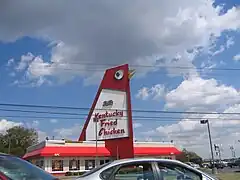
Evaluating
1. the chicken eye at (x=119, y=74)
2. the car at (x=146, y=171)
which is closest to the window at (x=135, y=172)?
the car at (x=146, y=171)

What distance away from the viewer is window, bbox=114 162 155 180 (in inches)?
261

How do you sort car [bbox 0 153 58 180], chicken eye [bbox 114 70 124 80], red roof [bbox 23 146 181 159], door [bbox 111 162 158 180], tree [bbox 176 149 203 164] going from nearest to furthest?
1. car [bbox 0 153 58 180]
2. door [bbox 111 162 158 180]
3. red roof [bbox 23 146 181 159]
4. chicken eye [bbox 114 70 124 80]
5. tree [bbox 176 149 203 164]

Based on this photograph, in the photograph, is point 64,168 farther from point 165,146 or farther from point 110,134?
point 165,146

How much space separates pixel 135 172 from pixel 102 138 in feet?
183

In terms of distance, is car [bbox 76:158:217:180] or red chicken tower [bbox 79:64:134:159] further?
red chicken tower [bbox 79:64:134:159]

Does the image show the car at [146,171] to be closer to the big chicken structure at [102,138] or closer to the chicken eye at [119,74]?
the big chicken structure at [102,138]

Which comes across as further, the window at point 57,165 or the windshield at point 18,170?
the window at point 57,165

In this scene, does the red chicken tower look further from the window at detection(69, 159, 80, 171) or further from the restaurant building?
the window at detection(69, 159, 80, 171)

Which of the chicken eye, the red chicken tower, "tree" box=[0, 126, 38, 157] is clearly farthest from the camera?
"tree" box=[0, 126, 38, 157]

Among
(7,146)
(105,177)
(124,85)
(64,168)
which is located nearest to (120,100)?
(124,85)

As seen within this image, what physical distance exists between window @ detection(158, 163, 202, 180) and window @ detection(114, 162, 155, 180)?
220 mm

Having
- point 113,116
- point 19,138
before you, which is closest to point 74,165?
point 113,116

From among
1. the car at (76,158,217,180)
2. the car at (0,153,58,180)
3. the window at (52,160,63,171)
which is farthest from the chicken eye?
the car at (0,153,58,180)

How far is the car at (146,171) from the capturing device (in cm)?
664
